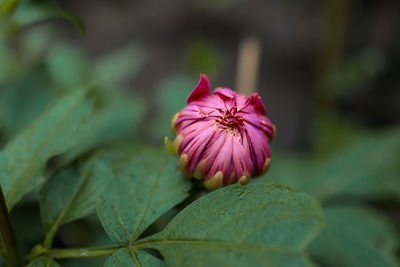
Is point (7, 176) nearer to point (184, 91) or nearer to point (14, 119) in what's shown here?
point (14, 119)

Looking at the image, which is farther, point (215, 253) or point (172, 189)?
point (172, 189)

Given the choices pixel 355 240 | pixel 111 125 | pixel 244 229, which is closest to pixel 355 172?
pixel 355 240

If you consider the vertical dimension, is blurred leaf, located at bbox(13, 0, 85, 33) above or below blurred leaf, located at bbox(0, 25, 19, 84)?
above

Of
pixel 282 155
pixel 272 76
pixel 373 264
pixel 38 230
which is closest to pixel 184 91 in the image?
pixel 282 155

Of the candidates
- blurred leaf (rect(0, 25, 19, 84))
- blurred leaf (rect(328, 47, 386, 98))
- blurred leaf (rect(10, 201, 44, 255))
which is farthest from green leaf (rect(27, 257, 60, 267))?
blurred leaf (rect(328, 47, 386, 98))

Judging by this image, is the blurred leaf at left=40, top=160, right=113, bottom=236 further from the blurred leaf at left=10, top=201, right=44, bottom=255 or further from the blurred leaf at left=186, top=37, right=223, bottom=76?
the blurred leaf at left=186, top=37, right=223, bottom=76

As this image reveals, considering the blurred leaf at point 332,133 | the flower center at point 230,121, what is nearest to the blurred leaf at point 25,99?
the flower center at point 230,121
